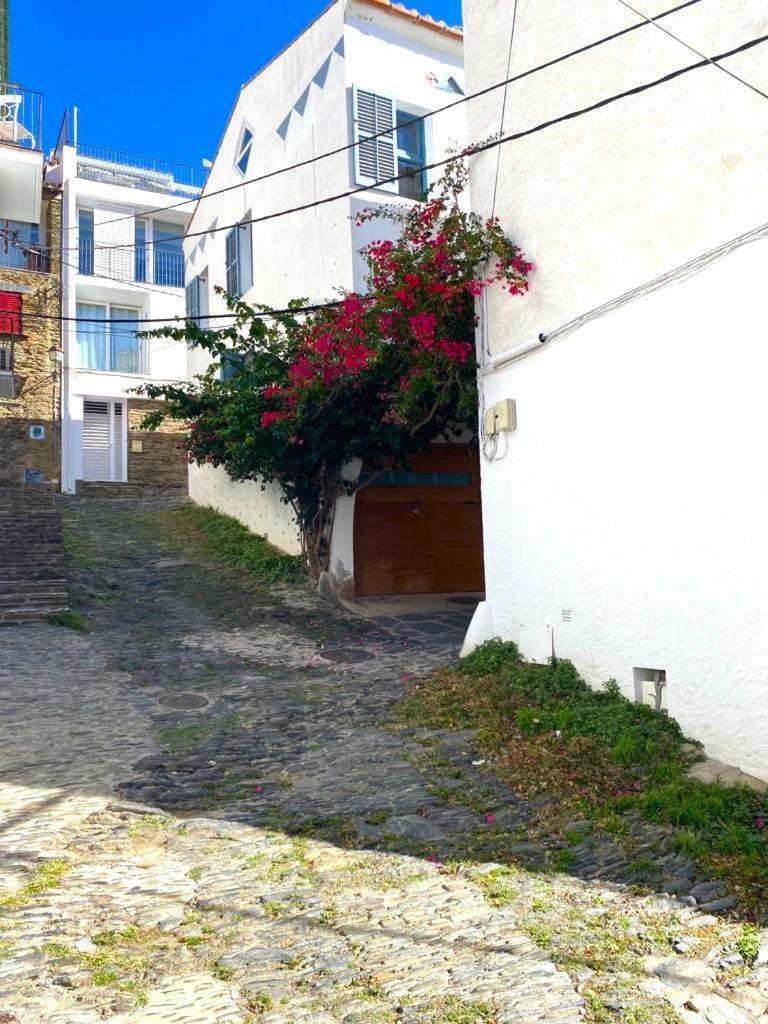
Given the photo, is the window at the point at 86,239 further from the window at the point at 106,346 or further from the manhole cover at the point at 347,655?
the manhole cover at the point at 347,655

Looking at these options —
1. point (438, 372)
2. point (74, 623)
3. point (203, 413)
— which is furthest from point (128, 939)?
point (203, 413)

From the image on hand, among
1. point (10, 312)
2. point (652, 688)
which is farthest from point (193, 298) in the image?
point (652, 688)

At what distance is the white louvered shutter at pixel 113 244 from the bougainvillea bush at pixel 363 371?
33.3ft

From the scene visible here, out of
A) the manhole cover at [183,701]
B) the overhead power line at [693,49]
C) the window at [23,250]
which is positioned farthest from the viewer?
the window at [23,250]

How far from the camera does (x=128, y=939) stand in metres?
3.26

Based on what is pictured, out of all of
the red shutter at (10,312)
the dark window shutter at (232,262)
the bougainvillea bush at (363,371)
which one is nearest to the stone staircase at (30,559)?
the bougainvillea bush at (363,371)

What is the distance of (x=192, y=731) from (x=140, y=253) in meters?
20.1

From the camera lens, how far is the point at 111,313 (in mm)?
23047

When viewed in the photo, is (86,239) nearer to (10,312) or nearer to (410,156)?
(10,312)

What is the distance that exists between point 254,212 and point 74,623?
8.89 metres

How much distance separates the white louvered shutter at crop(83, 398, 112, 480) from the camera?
71.4 feet

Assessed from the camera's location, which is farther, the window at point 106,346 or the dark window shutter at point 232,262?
the window at point 106,346

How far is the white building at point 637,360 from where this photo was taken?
4.91 meters

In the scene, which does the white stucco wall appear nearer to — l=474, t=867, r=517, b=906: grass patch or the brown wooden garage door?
the brown wooden garage door
